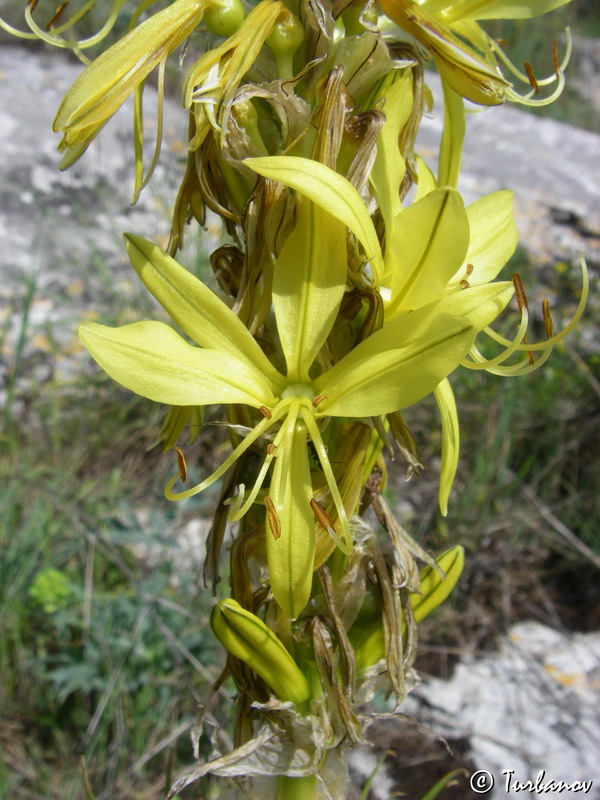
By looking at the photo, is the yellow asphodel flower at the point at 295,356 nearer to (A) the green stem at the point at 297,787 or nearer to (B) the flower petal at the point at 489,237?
(B) the flower petal at the point at 489,237

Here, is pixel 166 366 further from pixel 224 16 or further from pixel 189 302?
pixel 224 16

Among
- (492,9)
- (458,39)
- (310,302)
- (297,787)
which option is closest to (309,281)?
(310,302)

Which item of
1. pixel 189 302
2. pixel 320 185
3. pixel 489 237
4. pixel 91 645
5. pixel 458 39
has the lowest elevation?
pixel 91 645

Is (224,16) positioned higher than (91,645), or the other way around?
(224,16)

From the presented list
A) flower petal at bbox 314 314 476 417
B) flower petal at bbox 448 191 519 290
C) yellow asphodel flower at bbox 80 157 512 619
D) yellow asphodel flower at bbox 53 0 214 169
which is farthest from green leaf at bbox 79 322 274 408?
flower petal at bbox 448 191 519 290

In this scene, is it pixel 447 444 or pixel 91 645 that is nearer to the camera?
pixel 447 444

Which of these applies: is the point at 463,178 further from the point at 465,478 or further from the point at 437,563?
the point at 437,563
